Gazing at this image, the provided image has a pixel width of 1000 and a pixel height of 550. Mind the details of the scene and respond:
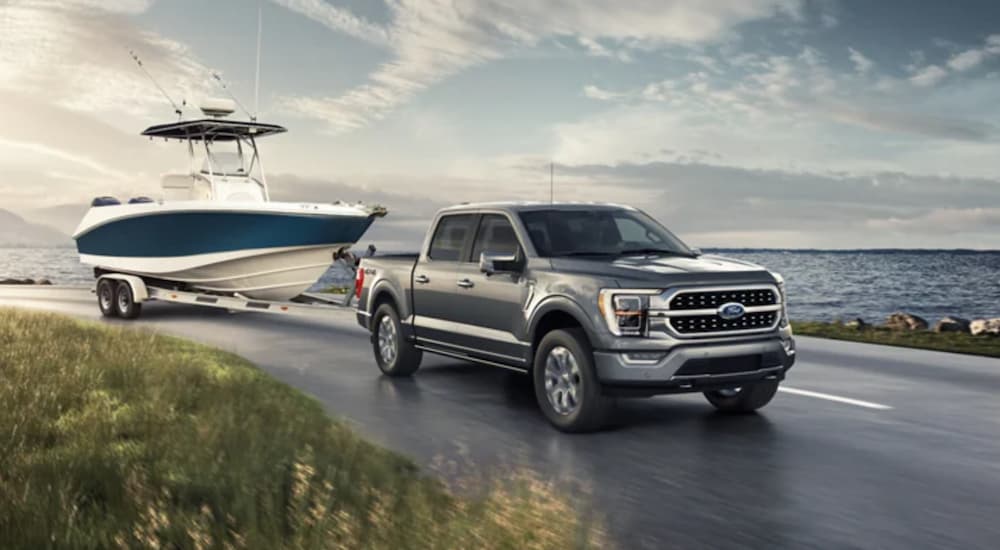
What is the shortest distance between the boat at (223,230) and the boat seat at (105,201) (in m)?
0.09

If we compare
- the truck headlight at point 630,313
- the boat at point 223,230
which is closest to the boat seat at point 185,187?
the boat at point 223,230

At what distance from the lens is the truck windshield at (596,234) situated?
9516mm

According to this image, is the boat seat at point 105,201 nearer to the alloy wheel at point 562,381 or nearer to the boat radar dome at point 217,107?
the boat radar dome at point 217,107

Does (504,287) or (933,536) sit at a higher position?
(504,287)

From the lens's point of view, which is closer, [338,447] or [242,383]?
[338,447]

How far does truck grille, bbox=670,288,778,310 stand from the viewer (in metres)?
8.29

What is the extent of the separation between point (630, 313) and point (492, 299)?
6.32 ft

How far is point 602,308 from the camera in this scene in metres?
8.28

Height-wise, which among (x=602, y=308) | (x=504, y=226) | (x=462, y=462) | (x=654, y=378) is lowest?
(x=462, y=462)

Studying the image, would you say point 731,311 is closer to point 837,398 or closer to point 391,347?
point 837,398

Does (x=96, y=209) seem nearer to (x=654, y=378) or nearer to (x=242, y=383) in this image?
(x=242, y=383)

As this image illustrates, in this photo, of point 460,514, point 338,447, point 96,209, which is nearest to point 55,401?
point 338,447

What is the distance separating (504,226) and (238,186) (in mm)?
12805

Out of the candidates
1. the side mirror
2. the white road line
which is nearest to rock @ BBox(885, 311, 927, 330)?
the white road line
